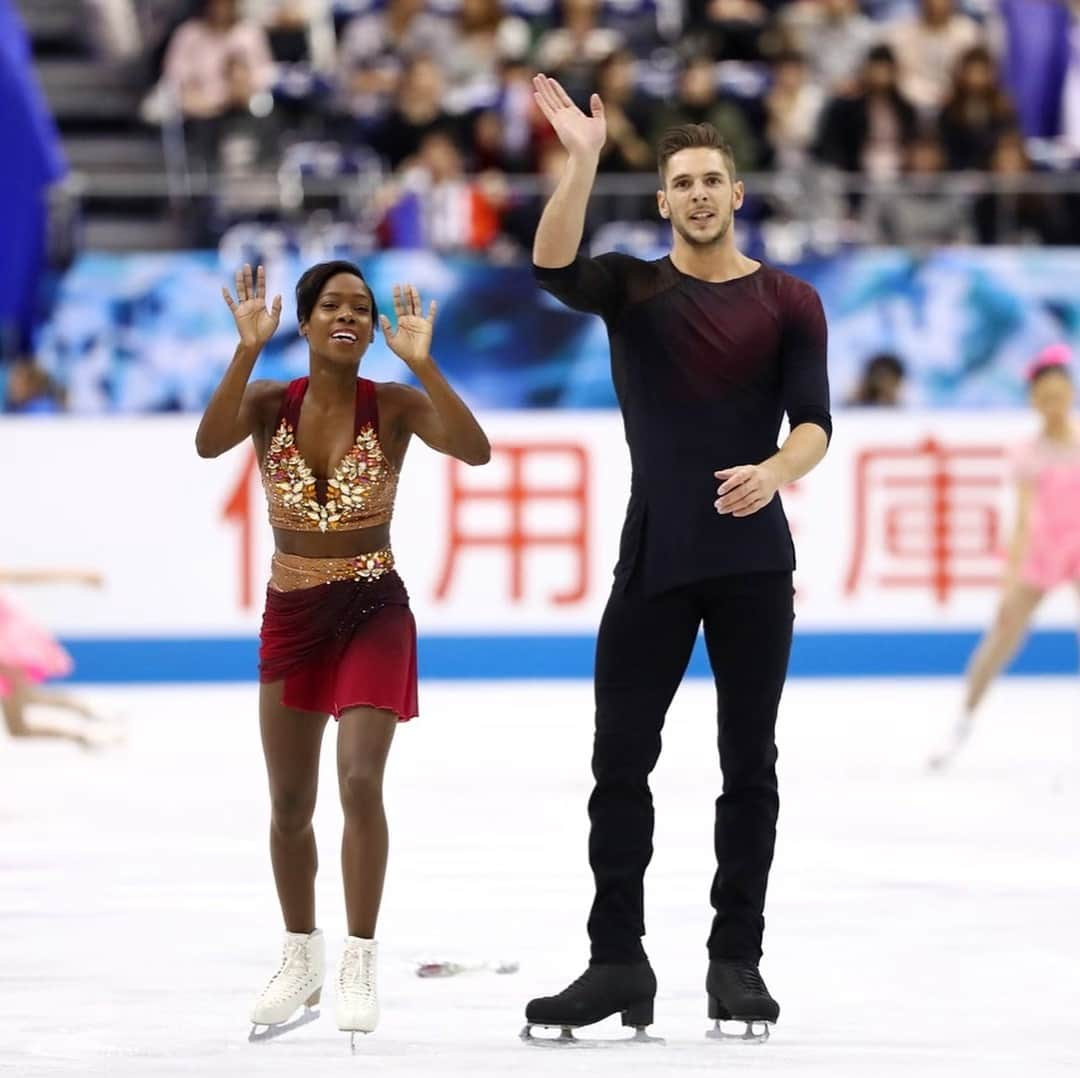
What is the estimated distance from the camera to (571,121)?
13.9ft

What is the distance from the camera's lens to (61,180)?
12.2 m

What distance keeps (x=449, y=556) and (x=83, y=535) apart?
177 cm

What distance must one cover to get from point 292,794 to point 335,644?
29cm

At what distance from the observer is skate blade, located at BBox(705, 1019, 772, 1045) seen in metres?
4.25

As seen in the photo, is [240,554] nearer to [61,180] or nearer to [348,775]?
[61,180]

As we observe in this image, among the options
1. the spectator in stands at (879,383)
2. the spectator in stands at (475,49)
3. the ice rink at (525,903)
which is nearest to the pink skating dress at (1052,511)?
the ice rink at (525,903)

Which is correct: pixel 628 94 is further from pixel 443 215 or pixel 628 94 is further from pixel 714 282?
pixel 714 282

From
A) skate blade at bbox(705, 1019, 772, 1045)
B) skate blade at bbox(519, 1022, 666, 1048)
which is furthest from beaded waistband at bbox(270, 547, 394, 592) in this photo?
skate blade at bbox(705, 1019, 772, 1045)

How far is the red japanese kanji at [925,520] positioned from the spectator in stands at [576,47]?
2.59 m

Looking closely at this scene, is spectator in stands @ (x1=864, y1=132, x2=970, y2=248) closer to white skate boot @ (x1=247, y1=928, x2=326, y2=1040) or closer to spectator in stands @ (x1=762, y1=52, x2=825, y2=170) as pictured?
spectator in stands @ (x1=762, y1=52, x2=825, y2=170)

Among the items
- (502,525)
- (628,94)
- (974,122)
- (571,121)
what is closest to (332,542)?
(571,121)

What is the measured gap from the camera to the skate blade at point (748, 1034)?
4.25m

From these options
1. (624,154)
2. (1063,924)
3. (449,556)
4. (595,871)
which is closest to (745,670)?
(595,871)

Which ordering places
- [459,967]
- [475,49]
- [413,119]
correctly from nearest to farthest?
[459,967], [413,119], [475,49]
